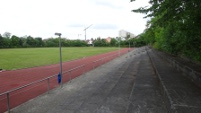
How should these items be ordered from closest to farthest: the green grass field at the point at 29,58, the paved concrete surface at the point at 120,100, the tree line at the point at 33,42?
the paved concrete surface at the point at 120,100 < the green grass field at the point at 29,58 < the tree line at the point at 33,42

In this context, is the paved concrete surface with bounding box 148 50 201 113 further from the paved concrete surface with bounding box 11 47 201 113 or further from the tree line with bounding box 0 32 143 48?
the tree line with bounding box 0 32 143 48

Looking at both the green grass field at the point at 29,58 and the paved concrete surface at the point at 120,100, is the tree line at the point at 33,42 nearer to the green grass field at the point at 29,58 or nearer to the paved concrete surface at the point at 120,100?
the green grass field at the point at 29,58

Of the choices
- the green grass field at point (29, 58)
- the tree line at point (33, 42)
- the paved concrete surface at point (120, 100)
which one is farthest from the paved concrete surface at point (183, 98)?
the tree line at point (33, 42)

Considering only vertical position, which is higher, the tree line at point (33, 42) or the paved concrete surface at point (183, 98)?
the tree line at point (33, 42)

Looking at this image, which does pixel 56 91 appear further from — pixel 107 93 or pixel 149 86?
pixel 149 86

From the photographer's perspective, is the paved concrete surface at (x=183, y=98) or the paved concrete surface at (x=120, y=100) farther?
the paved concrete surface at (x=120, y=100)

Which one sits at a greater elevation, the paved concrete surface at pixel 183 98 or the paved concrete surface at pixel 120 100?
the paved concrete surface at pixel 183 98

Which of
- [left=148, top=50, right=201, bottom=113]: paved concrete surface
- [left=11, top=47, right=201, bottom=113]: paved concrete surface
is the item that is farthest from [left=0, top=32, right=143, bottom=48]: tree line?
[left=148, top=50, right=201, bottom=113]: paved concrete surface

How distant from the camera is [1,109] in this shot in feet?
27.2

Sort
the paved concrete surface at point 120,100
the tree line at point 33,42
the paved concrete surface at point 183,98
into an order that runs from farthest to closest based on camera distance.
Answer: the tree line at point 33,42
the paved concrete surface at point 120,100
the paved concrete surface at point 183,98

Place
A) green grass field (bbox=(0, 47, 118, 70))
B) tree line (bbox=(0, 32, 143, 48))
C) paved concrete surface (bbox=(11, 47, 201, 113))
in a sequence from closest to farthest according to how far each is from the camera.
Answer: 1. paved concrete surface (bbox=(11, 47, 201, 113))
2. green grass field (bbox=(0, 47, 118, 70))
3. tree line (bbox=(0, 32, 143, 48))

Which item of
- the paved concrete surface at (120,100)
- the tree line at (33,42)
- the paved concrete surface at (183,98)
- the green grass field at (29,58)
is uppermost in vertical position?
the tree line at (33,42)

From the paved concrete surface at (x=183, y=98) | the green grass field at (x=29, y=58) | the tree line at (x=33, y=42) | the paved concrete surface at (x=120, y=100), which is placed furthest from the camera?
the tree line at (x=33, y=42)

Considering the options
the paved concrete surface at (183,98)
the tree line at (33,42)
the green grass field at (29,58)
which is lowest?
the green grass field at (29,58)
